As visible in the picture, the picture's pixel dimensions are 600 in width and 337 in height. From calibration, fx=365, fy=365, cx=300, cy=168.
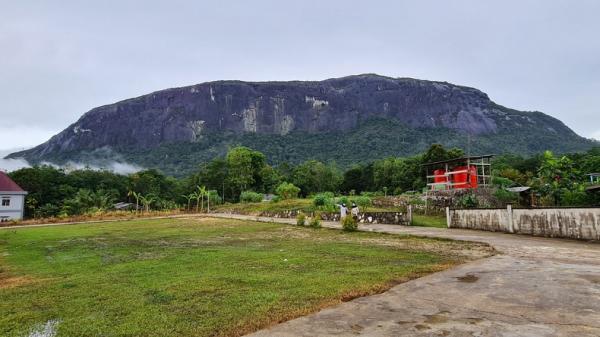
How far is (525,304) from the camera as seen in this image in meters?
5.18

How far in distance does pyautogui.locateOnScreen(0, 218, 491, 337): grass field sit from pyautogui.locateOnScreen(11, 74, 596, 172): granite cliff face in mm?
127697

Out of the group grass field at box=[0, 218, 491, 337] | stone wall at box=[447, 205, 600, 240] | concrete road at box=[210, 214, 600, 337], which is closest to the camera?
concrete road at box=[210, 214, 600, 337]

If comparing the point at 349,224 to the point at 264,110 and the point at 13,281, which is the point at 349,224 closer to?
the point at 13,281

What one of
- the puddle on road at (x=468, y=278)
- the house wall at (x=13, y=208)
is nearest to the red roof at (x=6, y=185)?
the house wall at (x=13, y=208)

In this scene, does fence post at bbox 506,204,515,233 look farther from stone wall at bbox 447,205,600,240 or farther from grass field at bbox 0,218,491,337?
grass field at bbox 0,218,491,337

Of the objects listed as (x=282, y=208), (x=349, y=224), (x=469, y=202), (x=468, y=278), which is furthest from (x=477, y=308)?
(x=282, y=208)

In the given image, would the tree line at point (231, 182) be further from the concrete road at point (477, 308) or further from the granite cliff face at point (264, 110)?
the granite cliff face at point (264, 110)

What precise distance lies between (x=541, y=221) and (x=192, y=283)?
539 inches

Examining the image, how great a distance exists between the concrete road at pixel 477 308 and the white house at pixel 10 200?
165 ft

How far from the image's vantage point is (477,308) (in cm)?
507

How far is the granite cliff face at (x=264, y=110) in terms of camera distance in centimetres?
14100

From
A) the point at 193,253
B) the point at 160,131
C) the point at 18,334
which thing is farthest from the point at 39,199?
the point at 160,131

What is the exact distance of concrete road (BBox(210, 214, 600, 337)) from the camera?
4238 mm

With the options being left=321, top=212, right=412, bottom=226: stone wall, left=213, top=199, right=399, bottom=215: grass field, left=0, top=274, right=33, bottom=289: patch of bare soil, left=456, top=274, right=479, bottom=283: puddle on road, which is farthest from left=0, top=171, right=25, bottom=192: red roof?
left=456, top=274, right=479, bottom=283: puddle on road
